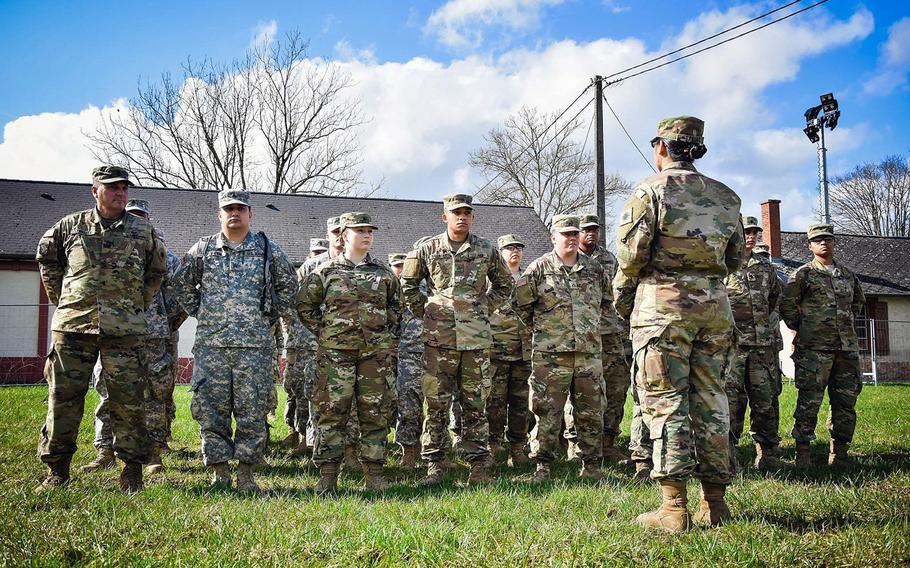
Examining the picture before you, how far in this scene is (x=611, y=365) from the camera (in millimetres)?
7883

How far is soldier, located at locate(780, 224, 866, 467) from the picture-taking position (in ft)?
23.1

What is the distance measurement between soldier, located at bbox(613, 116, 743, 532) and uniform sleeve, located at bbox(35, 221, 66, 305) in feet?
15.6

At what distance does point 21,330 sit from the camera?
68.3ft

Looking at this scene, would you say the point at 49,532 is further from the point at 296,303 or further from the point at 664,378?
the point at 664,378

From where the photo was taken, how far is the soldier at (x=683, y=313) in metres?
4.27

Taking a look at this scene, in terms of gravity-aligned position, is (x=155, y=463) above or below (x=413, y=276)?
below

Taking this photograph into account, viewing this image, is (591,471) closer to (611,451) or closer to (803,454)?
(611,451)

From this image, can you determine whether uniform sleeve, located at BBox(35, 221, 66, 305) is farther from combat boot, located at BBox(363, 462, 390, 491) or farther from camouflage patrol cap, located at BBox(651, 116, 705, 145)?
camouflage patrol cap, located at BBox(651, 116, 705, 145)

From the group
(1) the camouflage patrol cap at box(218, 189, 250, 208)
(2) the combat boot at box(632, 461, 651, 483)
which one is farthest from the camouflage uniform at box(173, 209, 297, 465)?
(2) the combat boot at box(632, 461, 651, 483)

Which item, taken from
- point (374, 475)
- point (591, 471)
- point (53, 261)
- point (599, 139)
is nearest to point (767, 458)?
point (591, 471)

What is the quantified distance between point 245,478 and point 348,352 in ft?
4.62

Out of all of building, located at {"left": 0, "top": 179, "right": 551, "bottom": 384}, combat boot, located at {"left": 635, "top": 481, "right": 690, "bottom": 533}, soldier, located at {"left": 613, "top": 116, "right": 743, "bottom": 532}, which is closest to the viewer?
combat boot, located at {"left": 635, "top": 481, "right": 690, "bottom": 533}

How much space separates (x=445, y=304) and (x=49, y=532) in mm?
3700

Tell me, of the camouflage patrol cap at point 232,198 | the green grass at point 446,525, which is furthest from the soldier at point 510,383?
the camouflage patrol cap at point 232,198
